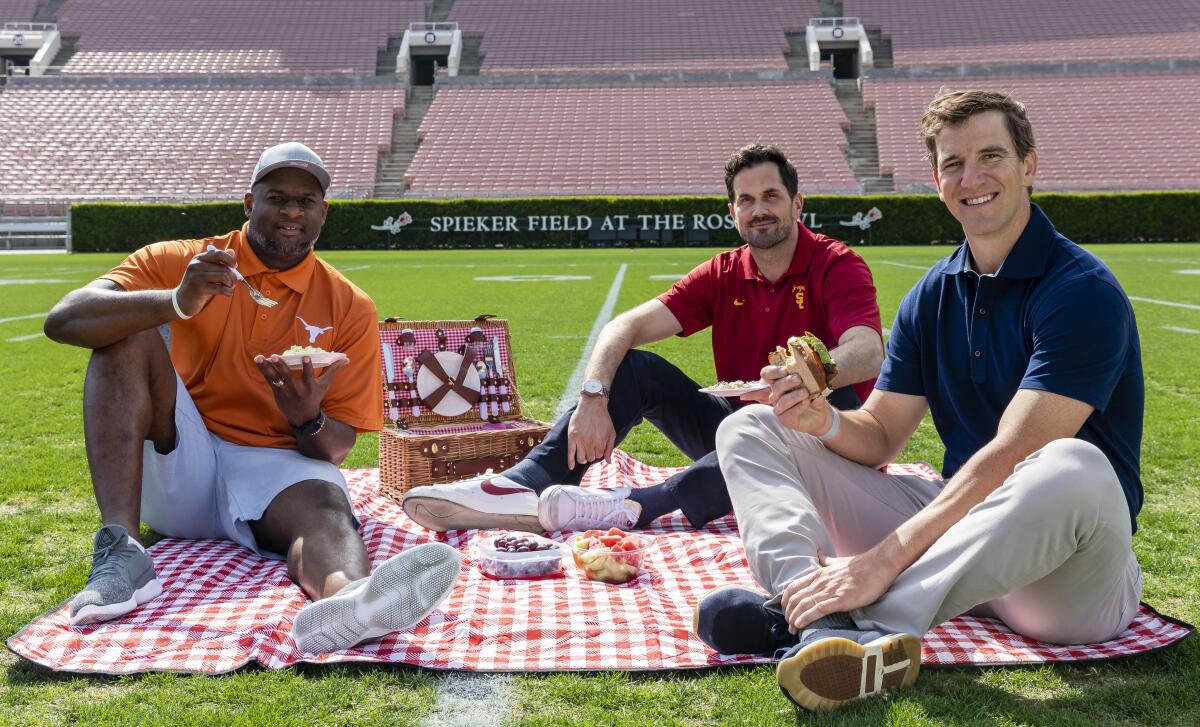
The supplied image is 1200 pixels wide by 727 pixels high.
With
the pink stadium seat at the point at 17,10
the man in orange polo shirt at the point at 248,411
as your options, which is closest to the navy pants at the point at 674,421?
the man in orange polo shirt at the point at 248,411

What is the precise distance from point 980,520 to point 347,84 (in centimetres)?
4053

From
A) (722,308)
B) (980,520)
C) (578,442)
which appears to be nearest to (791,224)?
(722,308)

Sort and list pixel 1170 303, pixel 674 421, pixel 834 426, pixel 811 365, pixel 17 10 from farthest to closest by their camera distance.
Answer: pixel 17 10, pixel 1170 303, pixel 674 421, pixel 834 426, pixel 811 365

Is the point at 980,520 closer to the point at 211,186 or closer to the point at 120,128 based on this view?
the point at 211,186

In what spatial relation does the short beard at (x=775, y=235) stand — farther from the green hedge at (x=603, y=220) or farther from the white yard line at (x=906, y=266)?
the green hedge at (x=603, y=220)

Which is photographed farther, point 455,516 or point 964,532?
point 455,516

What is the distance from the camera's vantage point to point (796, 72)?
40156 millimetres

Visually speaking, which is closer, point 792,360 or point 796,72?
point 792,360

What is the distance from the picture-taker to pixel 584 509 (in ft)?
13.0

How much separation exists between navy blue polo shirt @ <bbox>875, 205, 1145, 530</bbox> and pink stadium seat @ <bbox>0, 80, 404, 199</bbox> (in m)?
30.9

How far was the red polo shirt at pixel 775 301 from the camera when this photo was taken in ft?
13.4

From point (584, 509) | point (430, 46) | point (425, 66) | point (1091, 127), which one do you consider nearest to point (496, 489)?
point (584, 509)

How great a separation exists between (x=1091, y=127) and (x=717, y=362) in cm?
3579

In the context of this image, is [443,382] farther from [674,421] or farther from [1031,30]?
[1031,30]
